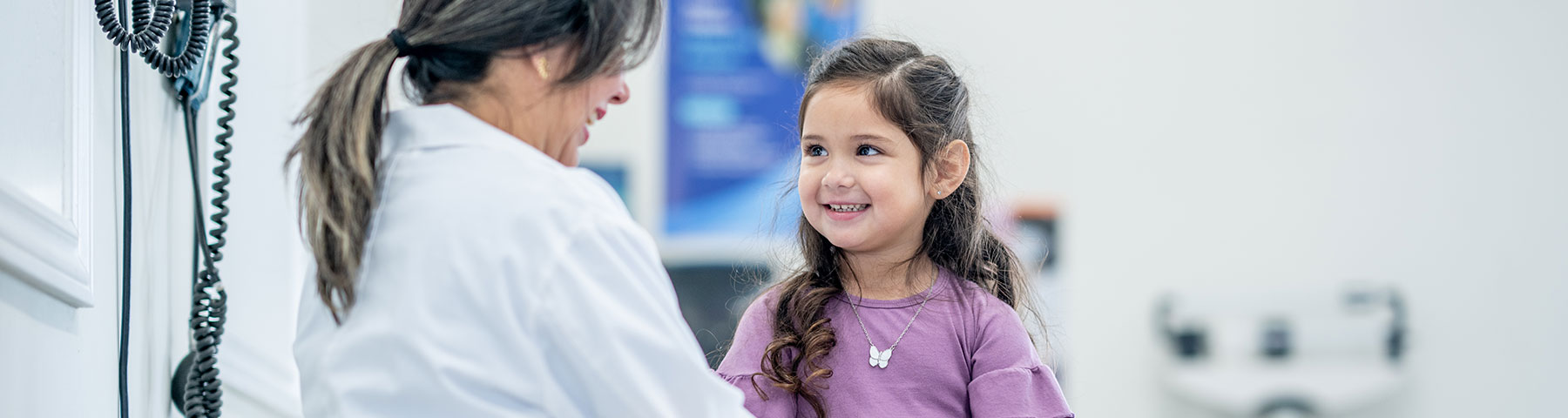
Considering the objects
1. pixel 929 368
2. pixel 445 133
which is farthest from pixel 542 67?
pixel 929 368

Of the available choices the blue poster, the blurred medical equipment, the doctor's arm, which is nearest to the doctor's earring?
the doctor's arm

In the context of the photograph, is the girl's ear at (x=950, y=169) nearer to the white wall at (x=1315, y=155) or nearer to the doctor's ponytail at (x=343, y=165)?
the doctor's ponytail at (x=343, y=165)

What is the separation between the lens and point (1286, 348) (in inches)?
108

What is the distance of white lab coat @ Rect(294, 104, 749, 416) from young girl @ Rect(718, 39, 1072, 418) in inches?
13.2

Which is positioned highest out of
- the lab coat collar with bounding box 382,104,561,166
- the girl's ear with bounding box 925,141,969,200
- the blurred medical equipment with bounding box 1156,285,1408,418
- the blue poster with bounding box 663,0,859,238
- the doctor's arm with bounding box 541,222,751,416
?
the lab coat collar with bounding box 382,104,561,166

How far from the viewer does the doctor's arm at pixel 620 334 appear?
671mm

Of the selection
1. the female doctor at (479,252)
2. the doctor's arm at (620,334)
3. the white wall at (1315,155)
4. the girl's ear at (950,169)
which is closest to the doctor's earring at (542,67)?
the female doctor at (479,252)

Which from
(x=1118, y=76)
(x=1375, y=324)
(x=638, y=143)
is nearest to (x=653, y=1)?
(x=638, y=143)

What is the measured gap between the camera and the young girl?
1.02 meters

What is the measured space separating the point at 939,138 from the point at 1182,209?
6.81 ft

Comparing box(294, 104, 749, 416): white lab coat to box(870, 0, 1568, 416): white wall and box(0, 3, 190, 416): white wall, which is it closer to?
box(0, 3, 190, 416): white wall

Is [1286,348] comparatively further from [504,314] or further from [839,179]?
[504,314]

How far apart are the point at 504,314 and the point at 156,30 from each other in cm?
46

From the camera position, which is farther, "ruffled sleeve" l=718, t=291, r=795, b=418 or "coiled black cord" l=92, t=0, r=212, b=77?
"ruffled sleeve" l=718, t=291, r=795, b=418
